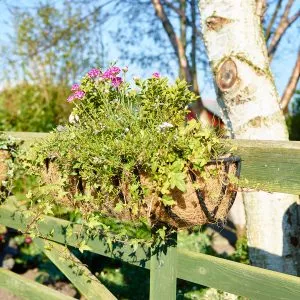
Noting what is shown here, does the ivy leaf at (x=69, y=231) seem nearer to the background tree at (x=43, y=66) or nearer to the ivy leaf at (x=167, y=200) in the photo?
the ivy leaf at (x=167, y=200)

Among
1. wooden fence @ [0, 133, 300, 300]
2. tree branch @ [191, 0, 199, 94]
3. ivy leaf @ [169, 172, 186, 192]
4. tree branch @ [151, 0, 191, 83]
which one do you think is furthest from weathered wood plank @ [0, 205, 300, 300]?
tree branch @ [191, 0, 199, 94]

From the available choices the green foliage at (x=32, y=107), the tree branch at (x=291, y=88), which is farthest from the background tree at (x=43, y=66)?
Result: the tree branch at (x=291, y=88)

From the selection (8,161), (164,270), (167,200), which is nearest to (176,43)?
(8,161)

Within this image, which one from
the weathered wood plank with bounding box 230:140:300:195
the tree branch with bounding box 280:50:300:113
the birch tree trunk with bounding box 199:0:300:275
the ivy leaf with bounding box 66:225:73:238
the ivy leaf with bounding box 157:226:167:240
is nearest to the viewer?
the weathered wood plank with bounding box 230:140:300:195

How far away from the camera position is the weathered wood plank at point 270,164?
184cm

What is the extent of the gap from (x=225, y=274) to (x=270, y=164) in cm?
51

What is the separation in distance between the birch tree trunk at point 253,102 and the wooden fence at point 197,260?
2.95 ft

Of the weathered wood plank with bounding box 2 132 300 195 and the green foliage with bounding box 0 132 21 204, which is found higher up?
the green foliage with bounding box 0 132 21 204

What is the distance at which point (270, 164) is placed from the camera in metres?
1.93

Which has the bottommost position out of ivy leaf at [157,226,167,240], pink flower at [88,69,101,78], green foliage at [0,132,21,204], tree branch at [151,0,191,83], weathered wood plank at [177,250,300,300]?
weathered wood plank at [177,250,300,300]

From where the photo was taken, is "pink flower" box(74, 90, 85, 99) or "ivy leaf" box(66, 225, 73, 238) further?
"ivy leaf" box(66, 225, 73, 238)

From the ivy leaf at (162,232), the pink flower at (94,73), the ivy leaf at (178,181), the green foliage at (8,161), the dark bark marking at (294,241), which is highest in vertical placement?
the pink flower at (94,73)

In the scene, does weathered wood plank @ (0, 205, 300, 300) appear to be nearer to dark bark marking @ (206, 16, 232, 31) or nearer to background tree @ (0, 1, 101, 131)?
dark bark marking @ (206, 16, 232, 31)

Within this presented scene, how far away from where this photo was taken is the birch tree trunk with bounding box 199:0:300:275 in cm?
305
